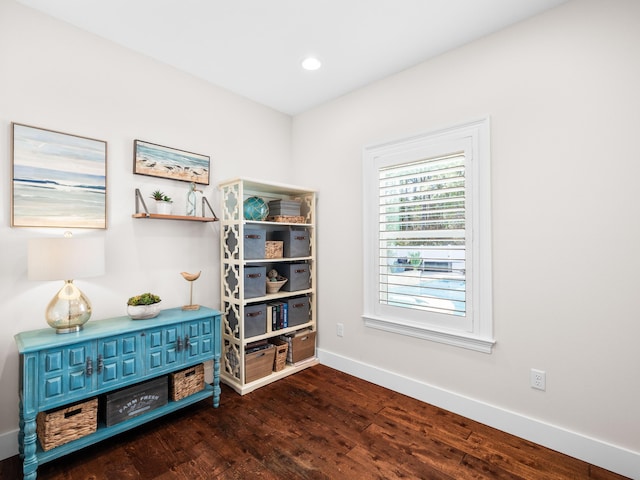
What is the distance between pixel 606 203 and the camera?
1.79 m

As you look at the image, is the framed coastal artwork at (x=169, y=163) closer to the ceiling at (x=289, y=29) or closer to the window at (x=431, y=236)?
the ceiling at (x=289, y=29)

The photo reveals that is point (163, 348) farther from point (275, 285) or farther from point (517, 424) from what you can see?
point (517, 424)

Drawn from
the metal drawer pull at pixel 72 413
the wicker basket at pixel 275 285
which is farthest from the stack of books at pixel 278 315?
the metal drawer pull at pixel 72 413

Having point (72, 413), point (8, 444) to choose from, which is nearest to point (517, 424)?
point (72, 413)

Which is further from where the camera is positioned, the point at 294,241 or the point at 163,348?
the point at 294,241

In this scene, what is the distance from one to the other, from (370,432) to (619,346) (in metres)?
1.55

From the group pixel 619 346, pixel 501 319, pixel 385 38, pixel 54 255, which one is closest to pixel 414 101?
pixel 385 38

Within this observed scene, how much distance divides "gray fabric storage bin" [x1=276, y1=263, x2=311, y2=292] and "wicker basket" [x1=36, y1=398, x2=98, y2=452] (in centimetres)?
169

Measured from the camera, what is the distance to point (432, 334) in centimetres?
245

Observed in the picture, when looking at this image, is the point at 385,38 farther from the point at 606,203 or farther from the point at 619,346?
the point at 619,346

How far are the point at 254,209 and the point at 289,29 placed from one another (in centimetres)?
143

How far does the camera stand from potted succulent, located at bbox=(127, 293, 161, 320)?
213 centimetres

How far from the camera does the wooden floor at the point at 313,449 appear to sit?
1730 mm

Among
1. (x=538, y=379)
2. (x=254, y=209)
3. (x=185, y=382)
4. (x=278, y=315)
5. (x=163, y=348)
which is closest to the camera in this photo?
(x=538, y=379)
